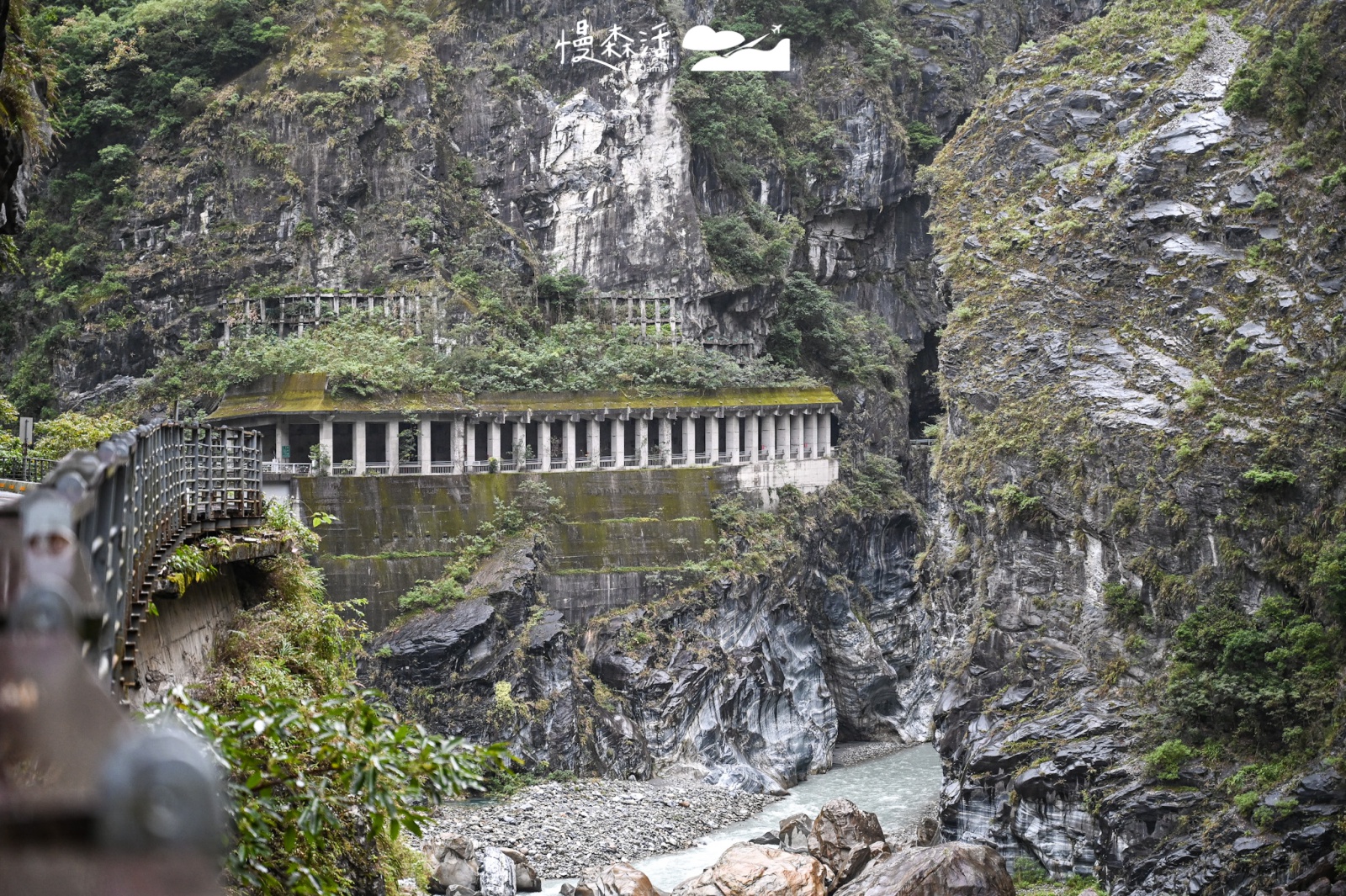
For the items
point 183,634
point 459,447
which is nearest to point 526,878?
point 459,447

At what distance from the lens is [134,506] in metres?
8.28

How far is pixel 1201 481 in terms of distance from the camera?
101 feet

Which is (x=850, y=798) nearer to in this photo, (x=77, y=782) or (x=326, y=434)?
(x=326, y=434)

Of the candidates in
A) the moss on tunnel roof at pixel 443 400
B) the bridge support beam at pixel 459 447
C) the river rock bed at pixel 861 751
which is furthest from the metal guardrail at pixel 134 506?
the river rock bed at pixel 861 751

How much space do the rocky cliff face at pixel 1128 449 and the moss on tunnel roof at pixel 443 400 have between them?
10196 millimetres

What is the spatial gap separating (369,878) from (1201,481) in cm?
2320

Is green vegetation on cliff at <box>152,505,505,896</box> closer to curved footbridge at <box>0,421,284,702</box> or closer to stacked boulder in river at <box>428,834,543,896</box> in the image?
curved footbridge at <box>0,421,284,702</box>

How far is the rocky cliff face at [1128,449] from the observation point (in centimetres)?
2842

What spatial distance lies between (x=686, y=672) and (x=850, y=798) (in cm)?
624

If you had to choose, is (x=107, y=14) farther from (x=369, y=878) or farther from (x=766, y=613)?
(x=369, y=878)

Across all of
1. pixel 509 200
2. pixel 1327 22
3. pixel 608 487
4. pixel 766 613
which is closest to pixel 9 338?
pixel 509 200
